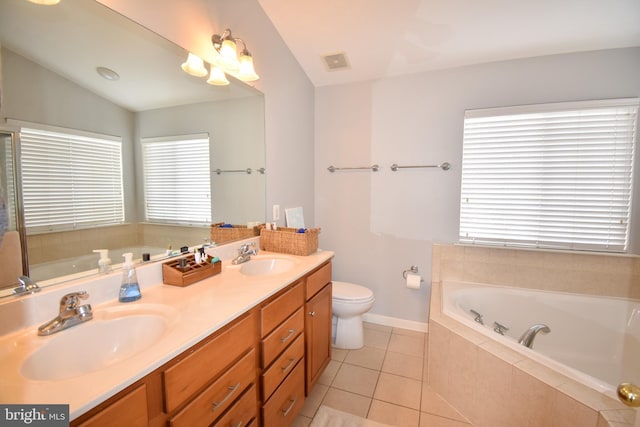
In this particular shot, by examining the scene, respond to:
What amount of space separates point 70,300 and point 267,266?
1.02 m

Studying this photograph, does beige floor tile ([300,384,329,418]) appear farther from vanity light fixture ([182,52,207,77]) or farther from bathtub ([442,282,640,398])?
vanity light fixture ([182,52,207,77])

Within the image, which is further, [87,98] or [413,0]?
[413,0]

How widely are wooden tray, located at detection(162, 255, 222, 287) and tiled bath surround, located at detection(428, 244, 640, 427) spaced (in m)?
1.46

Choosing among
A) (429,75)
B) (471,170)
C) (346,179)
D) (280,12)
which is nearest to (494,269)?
(471,170)

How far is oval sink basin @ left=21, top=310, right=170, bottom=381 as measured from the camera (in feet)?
2.55

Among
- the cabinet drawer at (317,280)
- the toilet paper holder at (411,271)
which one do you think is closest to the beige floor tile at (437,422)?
the cabinet drawer at (317,280)

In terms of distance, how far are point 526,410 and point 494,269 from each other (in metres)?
1.16

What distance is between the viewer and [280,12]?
80.7 inches

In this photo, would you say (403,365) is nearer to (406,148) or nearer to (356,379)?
(356,379)

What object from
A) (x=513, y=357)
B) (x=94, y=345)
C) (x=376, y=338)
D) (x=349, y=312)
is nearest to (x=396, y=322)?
(x=376, y=338)

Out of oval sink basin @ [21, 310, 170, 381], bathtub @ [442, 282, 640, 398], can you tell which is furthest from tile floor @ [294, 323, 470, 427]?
oval sink basin @ [21, 310, 170, 381]

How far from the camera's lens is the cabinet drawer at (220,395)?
33.3 inches

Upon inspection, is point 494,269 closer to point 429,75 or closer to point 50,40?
point 429,75

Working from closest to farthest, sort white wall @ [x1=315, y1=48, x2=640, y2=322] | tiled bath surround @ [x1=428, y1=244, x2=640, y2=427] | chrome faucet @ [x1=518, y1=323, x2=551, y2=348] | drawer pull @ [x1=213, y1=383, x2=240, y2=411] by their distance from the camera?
drawer pull @ [x1=213, y1=383, x2=240, y2=411] → tiled bath surround @ [x1=428, y1=244, x2=640, y2=427] → chrome faucet @ [x1=518, y1=323, x2=551, y2=348] → white wall @ [x1=315, y1=48, x2=640, y2=322]
